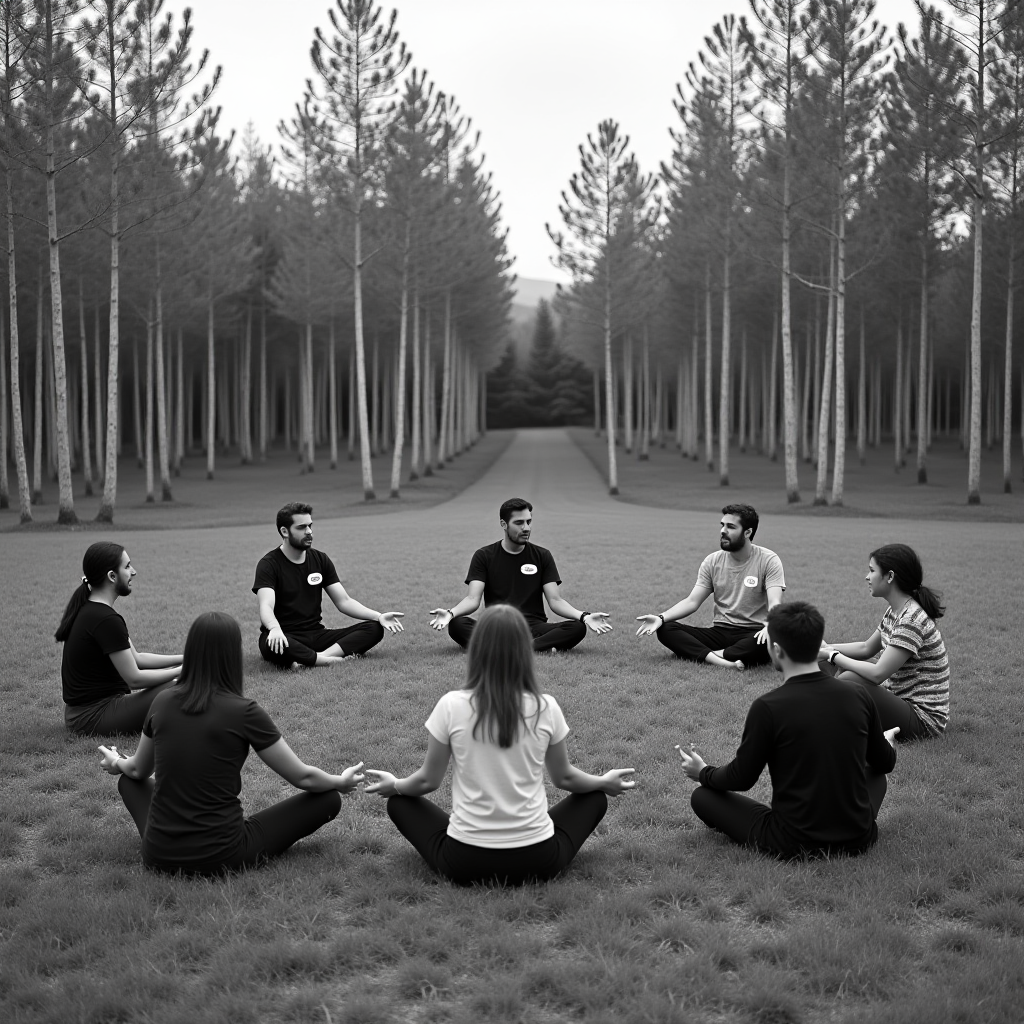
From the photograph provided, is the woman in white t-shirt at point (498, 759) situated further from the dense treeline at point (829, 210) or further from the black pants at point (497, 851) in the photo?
the dense treeline at point (829, 210)

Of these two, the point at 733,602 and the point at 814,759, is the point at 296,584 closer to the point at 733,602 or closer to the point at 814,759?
the point at 733,602

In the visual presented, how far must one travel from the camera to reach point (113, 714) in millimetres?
6562

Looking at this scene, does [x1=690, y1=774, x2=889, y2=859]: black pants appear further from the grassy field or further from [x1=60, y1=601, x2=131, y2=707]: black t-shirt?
[x1=60, y1=601, x2=131, y2=707]: black t-shirt

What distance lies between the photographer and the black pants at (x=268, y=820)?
14.6 ft

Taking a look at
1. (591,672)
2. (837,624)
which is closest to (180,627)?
(591,672)

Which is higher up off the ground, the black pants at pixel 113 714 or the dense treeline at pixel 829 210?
the dense treeline at pixel 829 210

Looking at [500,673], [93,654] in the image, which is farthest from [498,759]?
[93,654]

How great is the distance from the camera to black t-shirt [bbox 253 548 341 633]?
886 cm

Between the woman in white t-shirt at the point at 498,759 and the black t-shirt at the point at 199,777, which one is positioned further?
the black t-shirt at the point at 199,777

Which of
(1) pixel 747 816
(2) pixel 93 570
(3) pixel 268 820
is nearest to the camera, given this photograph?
(3) pixel 268 820

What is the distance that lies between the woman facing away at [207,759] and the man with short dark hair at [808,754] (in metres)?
2.21

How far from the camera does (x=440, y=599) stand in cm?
1255

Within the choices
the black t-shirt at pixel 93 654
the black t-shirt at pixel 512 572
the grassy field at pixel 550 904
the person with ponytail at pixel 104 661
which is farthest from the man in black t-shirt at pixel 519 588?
the black t-shirt at pixel 93 654

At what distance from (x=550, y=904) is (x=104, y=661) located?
13.1 ft
